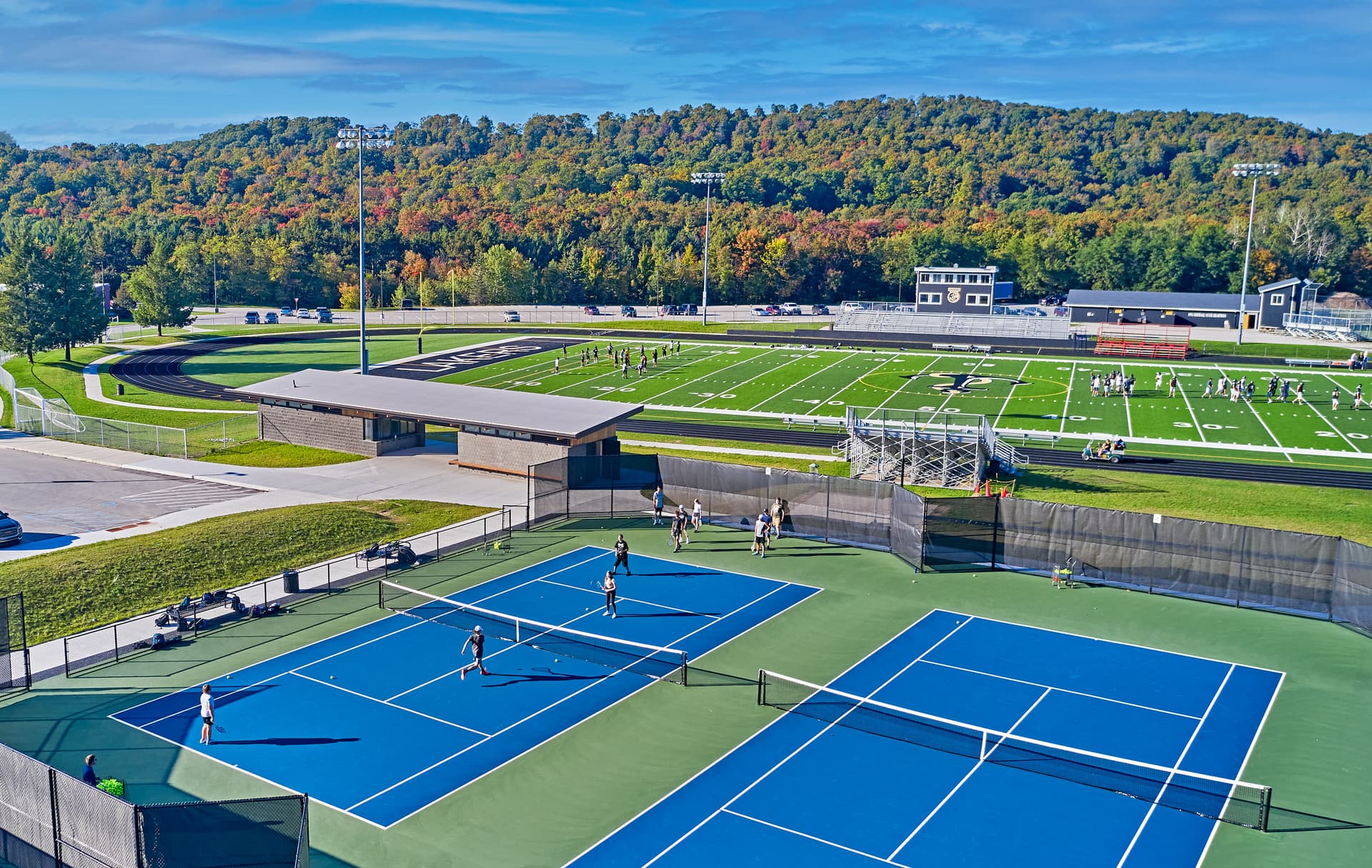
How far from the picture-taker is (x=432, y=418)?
47781 mm

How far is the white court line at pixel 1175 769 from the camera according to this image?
767 inches

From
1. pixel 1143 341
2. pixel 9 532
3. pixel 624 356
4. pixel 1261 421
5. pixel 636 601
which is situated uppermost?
pixel 1143 341

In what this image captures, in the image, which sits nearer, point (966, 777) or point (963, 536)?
point (966, 777)

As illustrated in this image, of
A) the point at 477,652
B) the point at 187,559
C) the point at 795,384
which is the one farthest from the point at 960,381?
the point at 477,652

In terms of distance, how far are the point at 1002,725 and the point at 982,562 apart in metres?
11.8

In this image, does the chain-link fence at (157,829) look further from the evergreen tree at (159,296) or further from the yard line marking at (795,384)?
the evergreen tree at (159,296)

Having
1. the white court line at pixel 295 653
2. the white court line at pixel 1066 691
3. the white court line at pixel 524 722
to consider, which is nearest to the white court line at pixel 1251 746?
the white court line at pixel 1066 691

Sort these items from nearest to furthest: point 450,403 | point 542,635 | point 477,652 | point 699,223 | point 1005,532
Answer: point 477,652, point 542,635, point 1005,532, point 450,403, point 699,223

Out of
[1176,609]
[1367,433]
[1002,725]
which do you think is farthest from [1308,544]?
[1367,433]

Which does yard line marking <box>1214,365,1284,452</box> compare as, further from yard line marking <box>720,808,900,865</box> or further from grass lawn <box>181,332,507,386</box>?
grass lawn <box>181,332,507,386</box>

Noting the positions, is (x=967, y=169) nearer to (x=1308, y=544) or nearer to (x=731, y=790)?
(x=1308, y=544)

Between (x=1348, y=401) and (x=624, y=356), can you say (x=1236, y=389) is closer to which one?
(x=1348, y=401)

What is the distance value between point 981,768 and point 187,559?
24.2 meters

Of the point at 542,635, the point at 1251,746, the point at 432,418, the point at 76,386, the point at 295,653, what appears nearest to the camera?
the point at 1251,746
